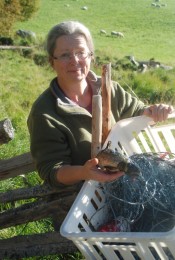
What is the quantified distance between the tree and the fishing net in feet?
Result: 54.1

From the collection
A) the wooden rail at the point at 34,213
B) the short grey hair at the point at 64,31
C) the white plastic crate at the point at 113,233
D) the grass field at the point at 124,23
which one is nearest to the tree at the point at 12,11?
the grass field at the point at 124,23

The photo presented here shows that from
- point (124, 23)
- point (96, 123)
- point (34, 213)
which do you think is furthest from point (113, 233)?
point (124, 23)

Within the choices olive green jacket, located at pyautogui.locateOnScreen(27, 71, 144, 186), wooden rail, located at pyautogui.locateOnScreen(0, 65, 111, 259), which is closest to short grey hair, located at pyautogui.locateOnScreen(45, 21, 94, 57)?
olive green jacket, located at pyautogui.locateOnScreen(27, 71, 144, 186)

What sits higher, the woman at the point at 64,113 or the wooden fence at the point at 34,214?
the woman at the point at 64,113

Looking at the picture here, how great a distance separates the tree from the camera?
1821cm

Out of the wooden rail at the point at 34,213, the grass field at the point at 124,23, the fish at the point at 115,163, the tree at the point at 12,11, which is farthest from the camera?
the grass field at the point at 124,23

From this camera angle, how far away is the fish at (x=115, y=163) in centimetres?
197

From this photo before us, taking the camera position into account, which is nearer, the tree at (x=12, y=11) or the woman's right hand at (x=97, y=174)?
the woman's right hand at (x=97, y=174)

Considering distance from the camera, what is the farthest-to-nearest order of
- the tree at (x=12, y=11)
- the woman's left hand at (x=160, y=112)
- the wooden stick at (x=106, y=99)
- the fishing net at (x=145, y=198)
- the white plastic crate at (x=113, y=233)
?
the tree at (x=12, y=11) < the woman's left hand at (x=160, y=112) < the wooden stick at (x=106, y=99) < the fishing net at (x=145, y=198) < the white plastic crate at (x=113, y=233)

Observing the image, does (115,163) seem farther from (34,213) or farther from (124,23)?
Answer: (124,23)

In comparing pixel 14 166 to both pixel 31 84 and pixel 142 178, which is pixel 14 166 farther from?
pixel 31 84

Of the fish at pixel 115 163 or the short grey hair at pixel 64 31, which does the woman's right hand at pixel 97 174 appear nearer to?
the fish at pixel 115 163

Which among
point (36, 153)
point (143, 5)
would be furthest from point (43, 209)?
point (143, 5)

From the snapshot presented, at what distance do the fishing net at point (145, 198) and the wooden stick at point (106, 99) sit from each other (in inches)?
8.9
